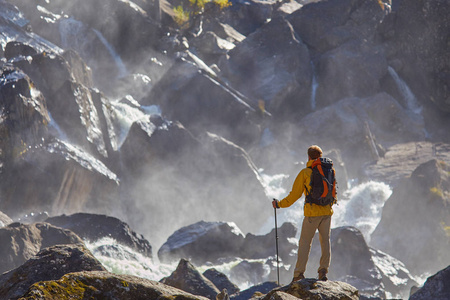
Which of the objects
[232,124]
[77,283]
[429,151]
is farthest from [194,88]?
[77,283]

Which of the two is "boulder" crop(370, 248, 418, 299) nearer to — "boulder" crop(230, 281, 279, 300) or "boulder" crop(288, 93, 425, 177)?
"boulder" crop(230, 281, 279, 300)

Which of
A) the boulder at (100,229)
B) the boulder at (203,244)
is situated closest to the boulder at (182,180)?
the boulder at (203,244)

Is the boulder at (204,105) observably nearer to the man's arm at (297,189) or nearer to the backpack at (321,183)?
the man's arm at (297,189)

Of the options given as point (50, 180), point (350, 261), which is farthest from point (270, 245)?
point (50, 180)

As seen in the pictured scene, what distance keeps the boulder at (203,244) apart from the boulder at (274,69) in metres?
35.2

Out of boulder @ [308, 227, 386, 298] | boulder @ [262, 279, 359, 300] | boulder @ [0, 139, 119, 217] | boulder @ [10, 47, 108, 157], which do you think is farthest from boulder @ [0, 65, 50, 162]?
boulder @ [262, 279, 359, 300]

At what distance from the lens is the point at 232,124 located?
68062mm

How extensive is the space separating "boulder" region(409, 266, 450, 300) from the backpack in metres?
5.32

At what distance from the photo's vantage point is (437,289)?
45.6 ft

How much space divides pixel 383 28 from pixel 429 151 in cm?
2250

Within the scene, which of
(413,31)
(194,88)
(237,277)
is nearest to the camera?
(237,277)

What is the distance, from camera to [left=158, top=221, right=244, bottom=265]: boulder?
36938 mm

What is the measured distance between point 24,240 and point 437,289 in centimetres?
1912

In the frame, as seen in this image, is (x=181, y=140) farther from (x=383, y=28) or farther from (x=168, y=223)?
(x=383, y=28)
